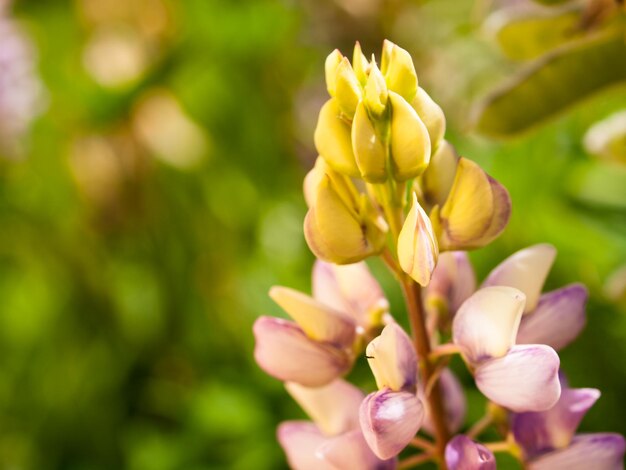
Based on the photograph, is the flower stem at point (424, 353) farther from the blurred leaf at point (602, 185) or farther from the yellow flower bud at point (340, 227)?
the blurred leaf at point (602, 185)

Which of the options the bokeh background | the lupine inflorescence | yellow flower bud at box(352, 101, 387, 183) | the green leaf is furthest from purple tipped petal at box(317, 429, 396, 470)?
the bokeh background

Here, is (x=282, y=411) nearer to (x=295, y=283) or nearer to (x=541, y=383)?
(x=295, y=283)

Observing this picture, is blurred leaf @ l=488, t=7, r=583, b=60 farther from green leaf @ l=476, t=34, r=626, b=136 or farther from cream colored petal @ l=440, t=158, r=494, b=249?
cream colored petal @ l=440, t=158, r=494, b=249

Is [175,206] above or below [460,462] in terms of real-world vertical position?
below

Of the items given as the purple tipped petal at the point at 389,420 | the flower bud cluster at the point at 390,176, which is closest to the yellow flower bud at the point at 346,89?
the flower bud cluster at the point at 390,176

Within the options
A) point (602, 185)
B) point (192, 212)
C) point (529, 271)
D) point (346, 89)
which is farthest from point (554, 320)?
point (192, 212)

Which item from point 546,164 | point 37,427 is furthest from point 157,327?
point 546,164

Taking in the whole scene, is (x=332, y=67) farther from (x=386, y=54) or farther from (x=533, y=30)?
(x=533, y=30)
